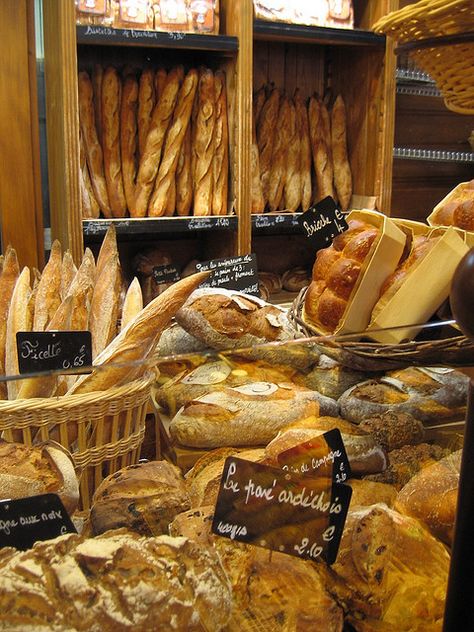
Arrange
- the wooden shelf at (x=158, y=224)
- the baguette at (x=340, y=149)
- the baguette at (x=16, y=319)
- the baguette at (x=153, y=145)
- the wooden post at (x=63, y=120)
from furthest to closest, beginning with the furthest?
the baguette at (x=340, y=149), the baguette at (x=153, y=145), the wooden shelf at (x=158, y=224), the wooden post at (x=63, y=120), the baguette at (x=16, y=319)

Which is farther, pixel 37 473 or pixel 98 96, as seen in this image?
pixel 98 96

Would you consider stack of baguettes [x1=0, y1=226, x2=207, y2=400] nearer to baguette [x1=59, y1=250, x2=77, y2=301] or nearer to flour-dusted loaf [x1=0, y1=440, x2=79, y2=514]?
baguette [x1=59, y1=250, x2=77, y2=301]

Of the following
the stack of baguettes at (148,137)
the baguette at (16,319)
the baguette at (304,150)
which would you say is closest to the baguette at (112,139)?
the stack of baguettes at (148,137)

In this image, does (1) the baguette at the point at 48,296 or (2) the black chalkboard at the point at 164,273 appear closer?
(1) the baguette at the point at 48,296

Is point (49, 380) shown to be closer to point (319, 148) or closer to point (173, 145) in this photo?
point (173, 145)

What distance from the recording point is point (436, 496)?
73cm

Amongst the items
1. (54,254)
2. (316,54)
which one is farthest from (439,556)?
(316,54)

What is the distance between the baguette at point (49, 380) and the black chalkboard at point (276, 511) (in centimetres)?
20

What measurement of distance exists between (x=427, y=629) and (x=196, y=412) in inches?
14.1

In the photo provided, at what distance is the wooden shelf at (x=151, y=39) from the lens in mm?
2361

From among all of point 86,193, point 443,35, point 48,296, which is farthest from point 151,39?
point 443,35

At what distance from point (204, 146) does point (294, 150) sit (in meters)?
0.44

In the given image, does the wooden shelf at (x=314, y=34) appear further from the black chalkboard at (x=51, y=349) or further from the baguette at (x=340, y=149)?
the black chalkboard at (x=51, y=349)

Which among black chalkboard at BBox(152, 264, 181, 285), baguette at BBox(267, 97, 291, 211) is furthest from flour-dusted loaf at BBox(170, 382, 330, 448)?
baguette at BBox(267, 97, 291, 211)
